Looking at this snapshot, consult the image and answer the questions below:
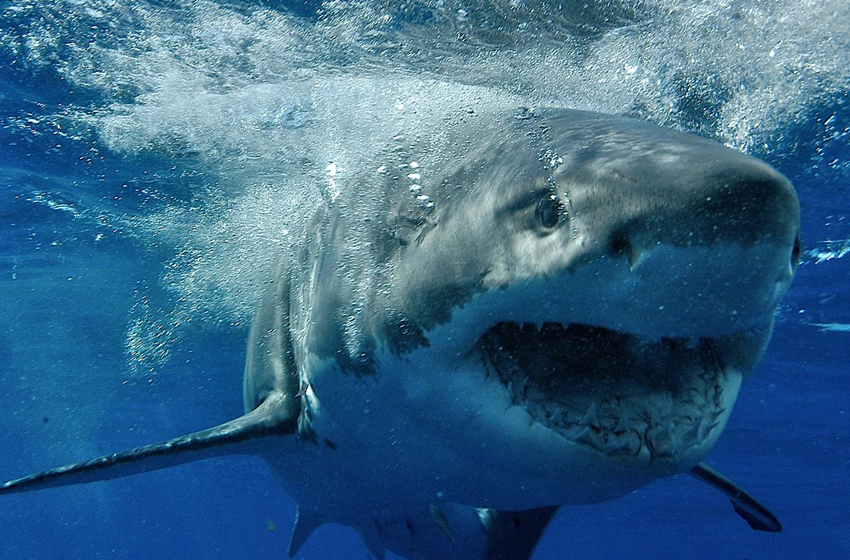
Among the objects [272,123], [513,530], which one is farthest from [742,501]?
[272,123]

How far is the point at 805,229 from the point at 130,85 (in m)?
10.1

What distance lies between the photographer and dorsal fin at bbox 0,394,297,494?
3.96 metres

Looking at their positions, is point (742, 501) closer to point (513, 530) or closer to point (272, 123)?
point (513, 530)

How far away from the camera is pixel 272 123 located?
313 inches

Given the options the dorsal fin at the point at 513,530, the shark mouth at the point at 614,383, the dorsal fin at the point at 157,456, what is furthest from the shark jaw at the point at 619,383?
the dorsal fin at the point at 513,530

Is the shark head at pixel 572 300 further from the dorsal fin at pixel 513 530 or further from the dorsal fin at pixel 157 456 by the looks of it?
the dorsal fin at pixel 513 530

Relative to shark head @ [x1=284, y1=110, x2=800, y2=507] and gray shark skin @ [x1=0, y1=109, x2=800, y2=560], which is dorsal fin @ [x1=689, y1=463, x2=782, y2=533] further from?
shark head @ [x1=284, y1=110, x2=800, y2=507]

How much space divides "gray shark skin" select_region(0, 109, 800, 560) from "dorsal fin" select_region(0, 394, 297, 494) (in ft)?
0.05

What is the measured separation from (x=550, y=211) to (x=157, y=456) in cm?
314

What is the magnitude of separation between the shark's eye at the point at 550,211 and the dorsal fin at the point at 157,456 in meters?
2.69

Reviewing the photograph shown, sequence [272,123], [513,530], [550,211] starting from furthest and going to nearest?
[272,123], [513,530], [550,211]

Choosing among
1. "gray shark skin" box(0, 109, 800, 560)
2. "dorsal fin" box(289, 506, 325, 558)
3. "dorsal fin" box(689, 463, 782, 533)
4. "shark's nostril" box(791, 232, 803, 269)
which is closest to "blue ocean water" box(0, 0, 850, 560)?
"gray shark skin" box(0, 109, 800, 560)

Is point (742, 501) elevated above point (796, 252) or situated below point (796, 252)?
below

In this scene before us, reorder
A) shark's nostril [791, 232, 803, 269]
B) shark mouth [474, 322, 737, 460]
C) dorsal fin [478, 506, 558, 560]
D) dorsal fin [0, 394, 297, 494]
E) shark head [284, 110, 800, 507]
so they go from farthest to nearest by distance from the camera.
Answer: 1. dorsal fin [478, 506, 558, 560]
2. dorsal fin [0, 394, 297, 494]
3. shark mouth [474, 322, 737, 460]
4. shark's nostril [791, 232, 803, 269]
5. shark head [284, 110, 800, 507]
